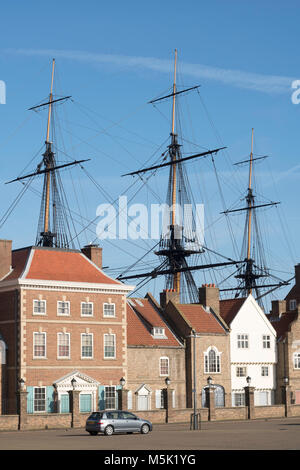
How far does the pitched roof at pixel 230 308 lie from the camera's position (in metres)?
85.1

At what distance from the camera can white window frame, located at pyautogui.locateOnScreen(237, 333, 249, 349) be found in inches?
3314

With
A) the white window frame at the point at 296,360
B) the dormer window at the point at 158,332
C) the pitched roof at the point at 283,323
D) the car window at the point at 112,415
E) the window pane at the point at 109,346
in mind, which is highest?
the pitched roof at the point at 283,323

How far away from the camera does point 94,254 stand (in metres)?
76.5

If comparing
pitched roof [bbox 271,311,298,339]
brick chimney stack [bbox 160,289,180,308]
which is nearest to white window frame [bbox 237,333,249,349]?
pitched roof [bbox 271,311,298,339]

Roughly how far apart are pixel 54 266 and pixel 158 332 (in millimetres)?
12775

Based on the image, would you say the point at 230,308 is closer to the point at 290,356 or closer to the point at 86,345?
the point at 290,356

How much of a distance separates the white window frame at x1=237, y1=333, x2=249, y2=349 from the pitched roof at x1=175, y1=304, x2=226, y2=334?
7.97ft

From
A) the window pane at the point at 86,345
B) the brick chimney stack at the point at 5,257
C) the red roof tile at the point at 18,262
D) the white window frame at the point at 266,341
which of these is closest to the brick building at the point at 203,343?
the white window frame at the point at 266,341

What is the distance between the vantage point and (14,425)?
58.4 metres

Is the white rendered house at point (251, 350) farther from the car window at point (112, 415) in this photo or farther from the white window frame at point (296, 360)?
the car window at point (112, 415)

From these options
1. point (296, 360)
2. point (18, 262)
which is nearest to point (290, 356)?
point (296, 360)

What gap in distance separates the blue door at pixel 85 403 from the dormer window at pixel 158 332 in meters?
10.6
